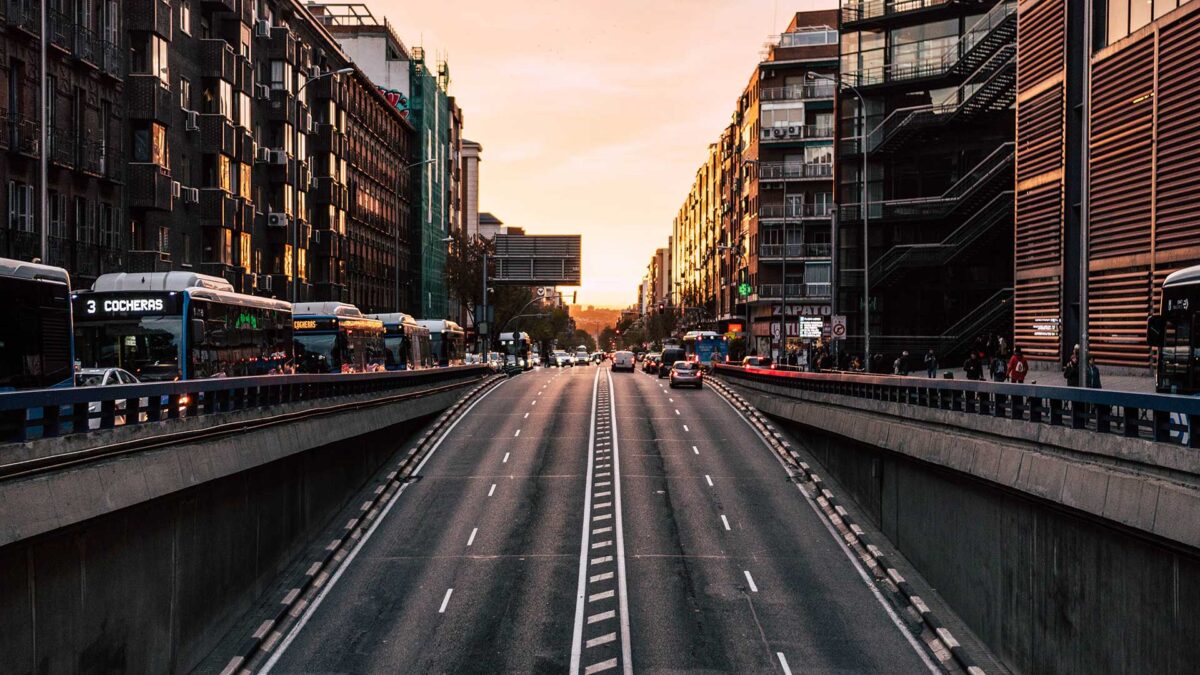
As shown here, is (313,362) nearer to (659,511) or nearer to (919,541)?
(659,511)

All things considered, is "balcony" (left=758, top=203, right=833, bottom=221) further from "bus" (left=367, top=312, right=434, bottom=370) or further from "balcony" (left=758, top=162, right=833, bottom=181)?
"bus" (left=367, top=312, right=434, bottom=370)

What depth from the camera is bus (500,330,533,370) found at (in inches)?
4136

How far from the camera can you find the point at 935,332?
72062 mm

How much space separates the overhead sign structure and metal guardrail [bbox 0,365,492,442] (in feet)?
194

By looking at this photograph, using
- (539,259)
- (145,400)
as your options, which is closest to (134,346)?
(145,400)

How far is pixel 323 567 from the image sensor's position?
2598 cm

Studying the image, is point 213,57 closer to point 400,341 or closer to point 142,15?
point 142,15

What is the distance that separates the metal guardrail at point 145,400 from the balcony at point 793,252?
71454 mm

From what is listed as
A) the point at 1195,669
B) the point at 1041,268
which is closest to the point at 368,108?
the point at 1041,268

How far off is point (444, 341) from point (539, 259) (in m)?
26.8

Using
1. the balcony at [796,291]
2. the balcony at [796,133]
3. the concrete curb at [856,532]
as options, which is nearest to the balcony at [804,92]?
the balcony at [796,133]

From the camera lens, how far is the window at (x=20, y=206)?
1366 inches

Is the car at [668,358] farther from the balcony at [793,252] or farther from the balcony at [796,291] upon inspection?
the balcony at [793,252]

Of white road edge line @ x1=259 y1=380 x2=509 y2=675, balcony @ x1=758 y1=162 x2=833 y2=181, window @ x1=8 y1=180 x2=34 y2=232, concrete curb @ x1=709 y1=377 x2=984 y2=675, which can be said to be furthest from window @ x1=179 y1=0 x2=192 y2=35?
balcony @ x1=758 y1=162 x2=833 y2=181
